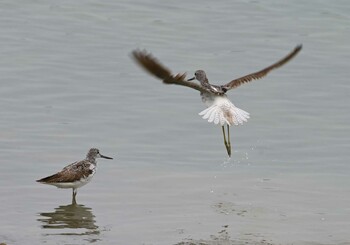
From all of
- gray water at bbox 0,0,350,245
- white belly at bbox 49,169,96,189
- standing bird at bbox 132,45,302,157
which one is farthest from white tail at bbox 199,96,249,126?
white belly at bbox 49,169,96,189

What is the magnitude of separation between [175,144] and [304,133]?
2.31m

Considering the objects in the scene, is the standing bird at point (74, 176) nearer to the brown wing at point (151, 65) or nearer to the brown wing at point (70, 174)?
the brown wing at point (70, 174)

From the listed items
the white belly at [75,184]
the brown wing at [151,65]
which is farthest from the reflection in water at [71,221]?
the brown wing at [151,65]

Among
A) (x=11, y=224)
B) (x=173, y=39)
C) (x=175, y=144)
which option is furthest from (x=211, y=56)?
(x=11, y=224)

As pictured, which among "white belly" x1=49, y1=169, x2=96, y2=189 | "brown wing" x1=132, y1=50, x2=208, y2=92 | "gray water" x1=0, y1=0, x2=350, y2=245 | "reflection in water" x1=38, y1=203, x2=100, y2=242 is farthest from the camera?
"white belly" x1=49, y1=169, x2=96, y2=189

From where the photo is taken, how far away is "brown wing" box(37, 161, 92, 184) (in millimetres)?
15109

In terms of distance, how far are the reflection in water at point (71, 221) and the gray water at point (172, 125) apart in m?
0.03

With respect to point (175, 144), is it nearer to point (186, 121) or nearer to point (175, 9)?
point (186, 121)

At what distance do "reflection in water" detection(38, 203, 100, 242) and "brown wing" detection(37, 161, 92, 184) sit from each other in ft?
1.36

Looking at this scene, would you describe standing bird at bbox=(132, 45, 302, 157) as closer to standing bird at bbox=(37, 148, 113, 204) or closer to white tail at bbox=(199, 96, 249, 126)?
white tail at bbox=(199, 96, 249, 126)

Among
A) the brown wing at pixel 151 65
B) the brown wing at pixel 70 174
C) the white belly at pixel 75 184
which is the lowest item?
the white belly at pixel 75 184

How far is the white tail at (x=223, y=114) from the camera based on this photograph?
14.3m

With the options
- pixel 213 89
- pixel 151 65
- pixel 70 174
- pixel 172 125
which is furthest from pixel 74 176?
pixel 172 125

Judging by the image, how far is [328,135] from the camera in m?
18.8
